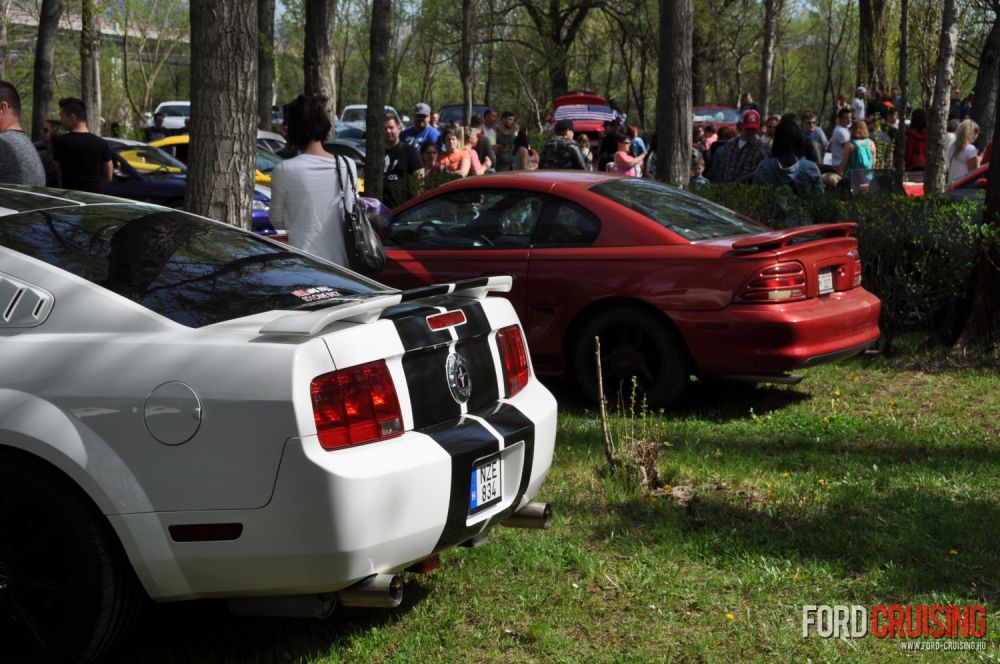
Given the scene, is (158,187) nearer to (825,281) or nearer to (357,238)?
(357,238)

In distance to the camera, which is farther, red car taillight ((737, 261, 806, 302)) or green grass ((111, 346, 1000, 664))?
red car taillight ((737, 261, 806, 302))

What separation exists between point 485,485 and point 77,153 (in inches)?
294

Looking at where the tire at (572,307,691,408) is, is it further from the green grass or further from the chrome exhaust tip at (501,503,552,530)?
the chrome exhaust tip at (501,503,552,530)

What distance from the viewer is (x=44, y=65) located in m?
21.6

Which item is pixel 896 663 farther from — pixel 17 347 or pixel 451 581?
pixel 17 347

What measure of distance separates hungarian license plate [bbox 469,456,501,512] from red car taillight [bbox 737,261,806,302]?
331cm

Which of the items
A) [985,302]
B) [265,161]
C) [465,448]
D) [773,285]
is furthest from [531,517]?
[265,161]

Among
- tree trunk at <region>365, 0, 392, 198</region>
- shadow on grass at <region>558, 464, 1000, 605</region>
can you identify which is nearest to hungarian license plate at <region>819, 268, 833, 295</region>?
shadow on grass at <region>558, 464, 1000, 605</region>

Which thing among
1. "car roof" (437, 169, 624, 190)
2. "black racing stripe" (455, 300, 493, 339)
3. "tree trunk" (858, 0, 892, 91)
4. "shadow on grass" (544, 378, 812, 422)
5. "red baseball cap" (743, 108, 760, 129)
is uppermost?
"tree trunk" (858, 0, 892, 91)

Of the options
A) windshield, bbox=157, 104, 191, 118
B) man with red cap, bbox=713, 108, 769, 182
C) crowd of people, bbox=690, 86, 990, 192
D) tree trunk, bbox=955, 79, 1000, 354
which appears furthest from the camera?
windshield, bbox=157, 104, 191, 118

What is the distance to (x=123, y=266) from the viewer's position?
396 centimetres

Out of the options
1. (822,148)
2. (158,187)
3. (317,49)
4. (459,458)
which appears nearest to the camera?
(459,458)

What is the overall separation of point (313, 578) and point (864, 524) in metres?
2.79

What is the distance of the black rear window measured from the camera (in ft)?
12.7
